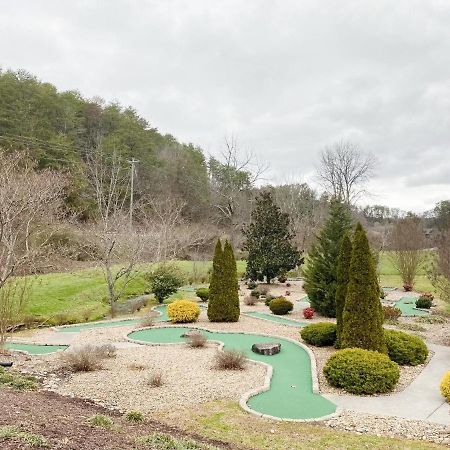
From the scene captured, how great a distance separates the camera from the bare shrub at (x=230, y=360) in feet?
33.1

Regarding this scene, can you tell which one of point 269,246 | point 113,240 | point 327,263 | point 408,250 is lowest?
point 327,263

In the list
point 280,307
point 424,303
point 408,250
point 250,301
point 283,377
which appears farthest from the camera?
point 408,250

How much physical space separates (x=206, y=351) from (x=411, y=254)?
19322 mm

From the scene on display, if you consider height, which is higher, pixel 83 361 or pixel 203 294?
pixel 203 294

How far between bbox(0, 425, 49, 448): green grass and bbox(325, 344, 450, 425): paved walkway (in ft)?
17.5

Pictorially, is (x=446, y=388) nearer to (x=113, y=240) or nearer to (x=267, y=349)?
(x=267, y=349)

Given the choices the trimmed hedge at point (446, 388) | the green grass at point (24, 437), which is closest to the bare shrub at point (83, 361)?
the green grass at point (24, 437)

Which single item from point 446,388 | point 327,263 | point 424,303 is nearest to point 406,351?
point 446,388

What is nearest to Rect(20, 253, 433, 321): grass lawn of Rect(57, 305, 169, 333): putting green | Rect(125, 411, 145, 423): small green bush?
Rect(57, 305, 169, 333): putting green

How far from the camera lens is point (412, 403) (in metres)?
8.19

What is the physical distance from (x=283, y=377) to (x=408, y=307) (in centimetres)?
1361

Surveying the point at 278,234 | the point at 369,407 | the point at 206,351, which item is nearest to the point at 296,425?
the point at 369,407

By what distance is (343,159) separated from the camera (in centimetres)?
4697

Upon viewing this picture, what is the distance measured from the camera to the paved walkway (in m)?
7.62
